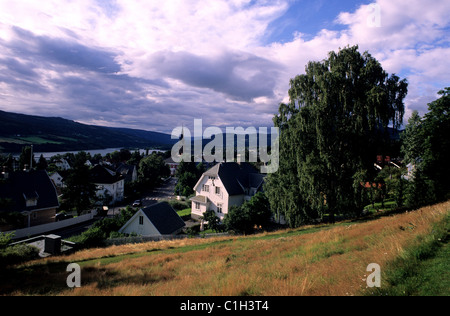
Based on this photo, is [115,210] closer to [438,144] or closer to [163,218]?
[163,218]

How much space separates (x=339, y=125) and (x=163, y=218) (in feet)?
75.7

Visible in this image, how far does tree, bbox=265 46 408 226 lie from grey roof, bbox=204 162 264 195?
2021 centimetres

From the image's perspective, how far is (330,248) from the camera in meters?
10.2

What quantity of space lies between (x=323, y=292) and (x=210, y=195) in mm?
35821

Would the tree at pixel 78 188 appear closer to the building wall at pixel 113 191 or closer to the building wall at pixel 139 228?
the building wall at pixel 139 228

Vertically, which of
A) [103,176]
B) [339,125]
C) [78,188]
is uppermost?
[339,125]

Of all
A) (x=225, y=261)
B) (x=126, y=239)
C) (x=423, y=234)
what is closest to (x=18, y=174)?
(x=126, y=239)

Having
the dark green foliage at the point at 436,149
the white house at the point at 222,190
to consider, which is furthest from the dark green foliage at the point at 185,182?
the dark green foliage at the point at 436,149

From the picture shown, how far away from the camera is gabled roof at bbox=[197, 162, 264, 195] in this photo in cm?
3976

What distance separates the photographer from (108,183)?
50.2 meters

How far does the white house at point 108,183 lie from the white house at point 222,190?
21712 mm

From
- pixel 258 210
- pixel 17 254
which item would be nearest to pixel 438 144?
pixel 258 210

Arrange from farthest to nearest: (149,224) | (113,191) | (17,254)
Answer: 1. (113,191)
2. (149,224)
3. (17,254)

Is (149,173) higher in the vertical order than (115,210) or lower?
higher
